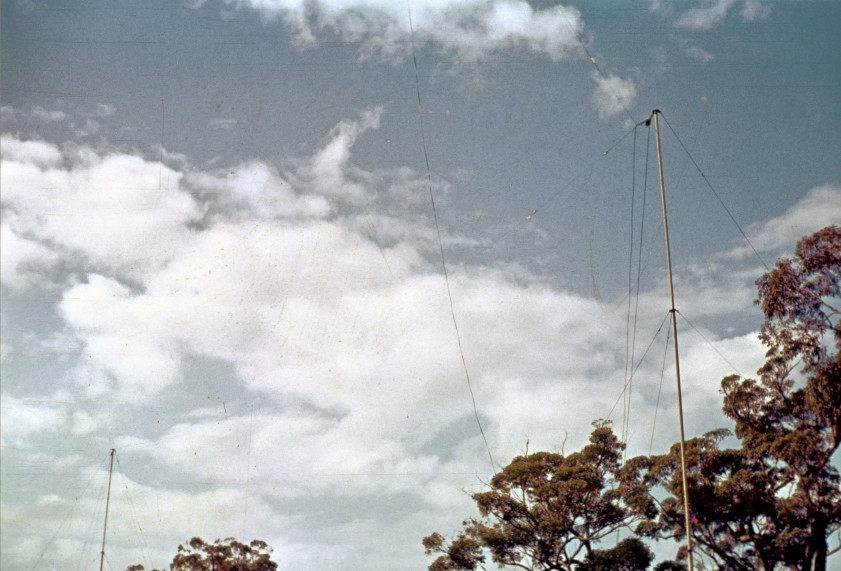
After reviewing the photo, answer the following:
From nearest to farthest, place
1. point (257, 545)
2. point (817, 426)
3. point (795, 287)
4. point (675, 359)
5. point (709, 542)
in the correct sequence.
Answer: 1. point (675, 359)
2. point (795, 287)
3. point (817, 426)
4. point (709, 542)
5. point (257, 545)

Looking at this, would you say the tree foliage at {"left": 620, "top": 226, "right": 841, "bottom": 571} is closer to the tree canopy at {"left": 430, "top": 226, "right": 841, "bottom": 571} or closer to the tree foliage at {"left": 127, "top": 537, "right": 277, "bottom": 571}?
the tree canopy at {"left": 430, "top": 226, "right": 841, "bottom": 571}

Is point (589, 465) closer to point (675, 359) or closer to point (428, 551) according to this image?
point (428, 551)

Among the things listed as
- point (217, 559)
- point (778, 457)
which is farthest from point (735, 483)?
point (217, 559)

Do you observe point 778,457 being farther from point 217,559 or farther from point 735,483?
point 217,559

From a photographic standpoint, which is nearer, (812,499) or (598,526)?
(812,499)

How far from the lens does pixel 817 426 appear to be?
24.1 m

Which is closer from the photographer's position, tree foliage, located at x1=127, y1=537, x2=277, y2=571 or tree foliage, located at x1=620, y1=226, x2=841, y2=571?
tree foliage, located at x1=620, y1=226, x2=841, y2=571

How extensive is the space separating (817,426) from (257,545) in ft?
142

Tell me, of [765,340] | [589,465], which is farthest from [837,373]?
[589,465]

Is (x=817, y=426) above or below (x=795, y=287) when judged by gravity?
below

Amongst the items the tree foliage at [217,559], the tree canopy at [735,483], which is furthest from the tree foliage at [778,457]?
the tree foliage at [217,559]

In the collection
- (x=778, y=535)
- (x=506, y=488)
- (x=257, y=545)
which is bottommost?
(x=778, y=535)

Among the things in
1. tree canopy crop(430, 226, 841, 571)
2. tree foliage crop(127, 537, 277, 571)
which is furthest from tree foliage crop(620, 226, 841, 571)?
tree foliage crop(127, 537, 277, 571)

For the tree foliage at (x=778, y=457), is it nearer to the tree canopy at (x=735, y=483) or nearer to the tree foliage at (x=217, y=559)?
the tree canopy at (x=735, y=483)
